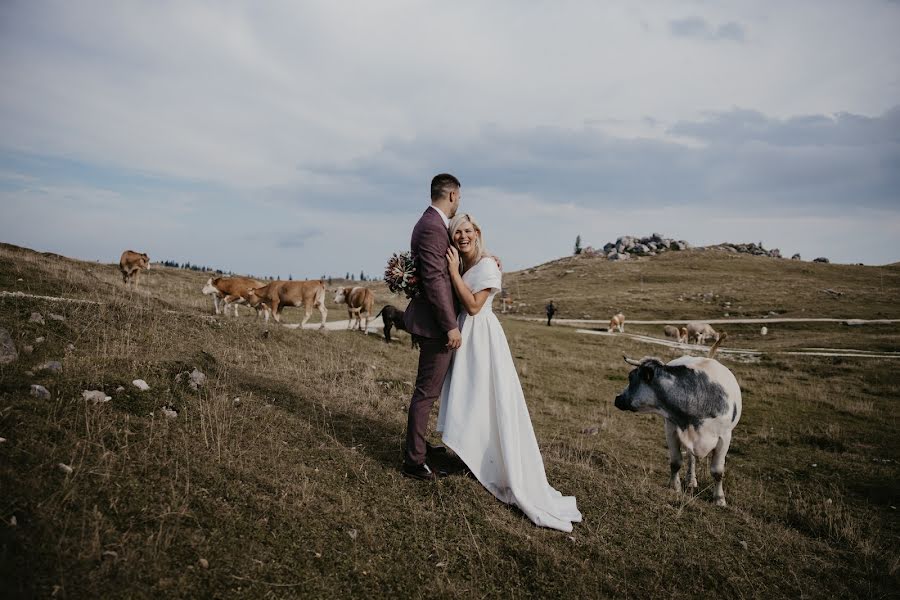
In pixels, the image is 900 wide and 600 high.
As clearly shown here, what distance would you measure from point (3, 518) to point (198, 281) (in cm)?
4131

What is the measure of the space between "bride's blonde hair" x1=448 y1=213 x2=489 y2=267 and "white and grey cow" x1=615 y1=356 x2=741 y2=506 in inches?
138

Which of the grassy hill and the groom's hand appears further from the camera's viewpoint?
the groom's hand

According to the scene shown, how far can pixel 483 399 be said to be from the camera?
17.0ft

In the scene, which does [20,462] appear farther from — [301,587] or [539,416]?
[539,416]

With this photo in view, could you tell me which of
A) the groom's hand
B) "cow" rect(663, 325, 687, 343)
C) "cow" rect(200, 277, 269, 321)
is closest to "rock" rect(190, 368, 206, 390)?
the groom's hand

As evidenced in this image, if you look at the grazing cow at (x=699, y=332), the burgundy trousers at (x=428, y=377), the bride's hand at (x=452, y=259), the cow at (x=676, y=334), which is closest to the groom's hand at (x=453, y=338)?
the burgundy trousers at (x=428, y=377)

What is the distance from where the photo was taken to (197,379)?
6910 millimetres

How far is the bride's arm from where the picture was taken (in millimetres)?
4945

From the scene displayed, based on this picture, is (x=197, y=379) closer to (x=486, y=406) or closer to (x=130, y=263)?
(x=486, y=406)

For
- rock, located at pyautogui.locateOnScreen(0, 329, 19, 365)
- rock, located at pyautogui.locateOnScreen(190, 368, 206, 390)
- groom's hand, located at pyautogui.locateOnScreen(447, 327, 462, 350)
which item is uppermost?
groom's hand, located at pyautogui.locateOnScreen(447, 327, 462, 350)

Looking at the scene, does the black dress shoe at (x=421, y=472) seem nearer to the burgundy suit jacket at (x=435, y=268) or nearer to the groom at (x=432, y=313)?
the groom at (x=432, y=313)

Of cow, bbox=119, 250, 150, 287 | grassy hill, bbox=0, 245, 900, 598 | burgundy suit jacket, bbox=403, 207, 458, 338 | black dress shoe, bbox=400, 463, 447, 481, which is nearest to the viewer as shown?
grassy hill, bbox=0, 245, 900, 598

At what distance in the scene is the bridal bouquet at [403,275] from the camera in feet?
17.1

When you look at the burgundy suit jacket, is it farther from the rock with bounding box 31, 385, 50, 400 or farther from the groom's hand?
the rock with bounding box 31, 385, 50, 400
